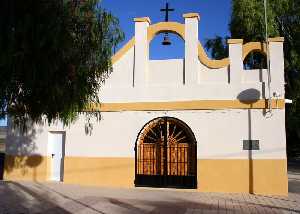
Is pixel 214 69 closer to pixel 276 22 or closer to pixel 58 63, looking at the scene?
pixel 58 63

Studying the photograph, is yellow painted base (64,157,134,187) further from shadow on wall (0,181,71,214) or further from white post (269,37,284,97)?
white post (269,37,284,97)

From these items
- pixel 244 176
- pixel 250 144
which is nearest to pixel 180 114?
pixel 250 144

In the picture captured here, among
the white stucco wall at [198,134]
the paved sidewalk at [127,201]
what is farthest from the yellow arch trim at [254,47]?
the paved sidewalk at [127,201]

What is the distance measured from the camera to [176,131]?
14359 millimetres

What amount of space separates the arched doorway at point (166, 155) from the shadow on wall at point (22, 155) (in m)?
3.98

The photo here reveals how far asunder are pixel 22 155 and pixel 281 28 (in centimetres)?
1645

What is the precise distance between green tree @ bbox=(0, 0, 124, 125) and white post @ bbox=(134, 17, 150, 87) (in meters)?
6.22

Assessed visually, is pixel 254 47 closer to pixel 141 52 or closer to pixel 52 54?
pixel 141 52

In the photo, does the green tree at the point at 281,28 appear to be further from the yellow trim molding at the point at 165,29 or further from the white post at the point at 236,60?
the yellow trim molding at the point at 165,29

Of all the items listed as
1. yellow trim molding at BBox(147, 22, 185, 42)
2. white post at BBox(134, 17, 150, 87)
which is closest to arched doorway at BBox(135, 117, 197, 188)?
white post at BBox(134, 17, 150, 87)

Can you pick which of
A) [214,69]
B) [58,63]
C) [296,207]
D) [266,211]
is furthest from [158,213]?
[214,69]

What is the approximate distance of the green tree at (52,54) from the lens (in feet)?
21.2

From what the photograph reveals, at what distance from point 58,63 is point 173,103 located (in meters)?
7.63

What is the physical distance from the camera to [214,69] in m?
14.1
